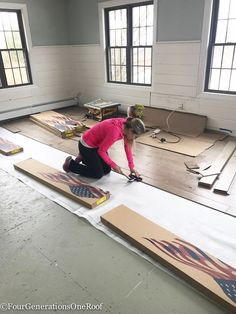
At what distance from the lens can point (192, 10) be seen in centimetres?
436

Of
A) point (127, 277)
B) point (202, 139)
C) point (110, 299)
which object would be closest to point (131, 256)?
point (127, 277)

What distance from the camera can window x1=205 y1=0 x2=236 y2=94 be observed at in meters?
4.15

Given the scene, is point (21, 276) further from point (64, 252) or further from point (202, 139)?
point (202, 139)

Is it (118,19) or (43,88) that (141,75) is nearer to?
(118,19)

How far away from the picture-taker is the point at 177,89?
16.4ft

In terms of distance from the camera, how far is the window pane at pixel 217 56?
4.39 m

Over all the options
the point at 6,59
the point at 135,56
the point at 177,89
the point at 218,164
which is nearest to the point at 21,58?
the point at 6,59

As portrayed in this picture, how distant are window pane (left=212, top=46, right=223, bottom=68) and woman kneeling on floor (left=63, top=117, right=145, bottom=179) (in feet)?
8.71

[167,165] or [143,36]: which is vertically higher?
[143,36]

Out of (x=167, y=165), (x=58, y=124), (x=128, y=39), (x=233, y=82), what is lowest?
(x=167, y=165)

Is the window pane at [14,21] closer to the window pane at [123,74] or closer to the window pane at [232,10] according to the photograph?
the window pane at [123,74]

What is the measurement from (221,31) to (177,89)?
1.20m

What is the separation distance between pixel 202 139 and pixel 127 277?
318cm

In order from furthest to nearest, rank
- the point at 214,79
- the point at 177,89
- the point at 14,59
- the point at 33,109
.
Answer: the point at 33,109
the point at 14,59
the point at 177,89
the point at 214,79
